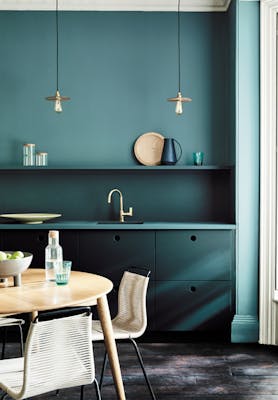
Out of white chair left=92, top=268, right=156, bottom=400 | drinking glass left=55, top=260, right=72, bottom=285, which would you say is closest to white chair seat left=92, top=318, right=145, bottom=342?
white chair left=92, top=268, right=156, bottom=400

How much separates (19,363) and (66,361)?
0.34 m

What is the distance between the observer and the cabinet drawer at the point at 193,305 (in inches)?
163

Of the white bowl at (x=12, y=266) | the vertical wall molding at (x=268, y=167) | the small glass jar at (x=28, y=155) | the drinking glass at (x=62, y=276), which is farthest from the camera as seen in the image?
the small glass jar at (x=28, y=155)

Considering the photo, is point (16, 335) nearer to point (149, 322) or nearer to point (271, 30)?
point (149, 322)

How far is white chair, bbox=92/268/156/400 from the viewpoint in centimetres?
288

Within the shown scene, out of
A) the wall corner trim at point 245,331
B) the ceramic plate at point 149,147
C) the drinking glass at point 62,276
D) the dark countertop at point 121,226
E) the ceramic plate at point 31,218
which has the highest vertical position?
the ceramic plate at point 149,147

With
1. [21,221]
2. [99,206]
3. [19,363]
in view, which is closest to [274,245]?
[99,206]

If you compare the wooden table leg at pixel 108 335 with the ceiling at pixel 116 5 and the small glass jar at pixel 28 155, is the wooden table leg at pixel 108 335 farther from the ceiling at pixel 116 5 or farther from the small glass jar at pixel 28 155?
the ceiling at pixel 116 5

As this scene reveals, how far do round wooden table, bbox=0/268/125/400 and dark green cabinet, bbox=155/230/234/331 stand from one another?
1247 mm

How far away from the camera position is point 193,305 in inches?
163

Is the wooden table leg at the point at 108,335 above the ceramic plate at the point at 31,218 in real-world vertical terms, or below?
below

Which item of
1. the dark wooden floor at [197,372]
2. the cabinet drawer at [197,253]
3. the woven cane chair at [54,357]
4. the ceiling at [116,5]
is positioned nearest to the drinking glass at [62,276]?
the woven cane chair at [54,357]

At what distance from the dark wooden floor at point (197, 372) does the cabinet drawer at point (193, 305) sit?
0.51 feet

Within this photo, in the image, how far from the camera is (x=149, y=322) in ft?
13.5
